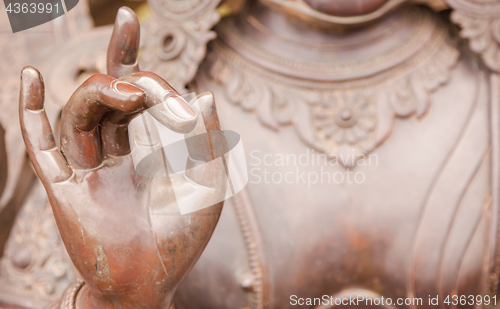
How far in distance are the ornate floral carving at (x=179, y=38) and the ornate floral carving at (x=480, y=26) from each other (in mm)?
450

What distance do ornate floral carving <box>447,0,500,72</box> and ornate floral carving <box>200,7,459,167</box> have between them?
0.06 meters

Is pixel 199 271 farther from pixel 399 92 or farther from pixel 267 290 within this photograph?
pixel 399 92

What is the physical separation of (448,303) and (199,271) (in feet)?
1.48

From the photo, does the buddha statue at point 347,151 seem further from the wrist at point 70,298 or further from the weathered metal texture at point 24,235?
the wrist at point 70,298

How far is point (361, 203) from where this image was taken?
0.81 metres

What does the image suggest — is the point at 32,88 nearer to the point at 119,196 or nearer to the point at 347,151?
the point at 119,196

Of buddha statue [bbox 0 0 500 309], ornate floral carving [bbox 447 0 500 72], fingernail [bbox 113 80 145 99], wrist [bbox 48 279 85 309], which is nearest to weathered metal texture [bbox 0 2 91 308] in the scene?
buddha statue [bbox 0 0 500 309]

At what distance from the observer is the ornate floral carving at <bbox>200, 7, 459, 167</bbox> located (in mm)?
829

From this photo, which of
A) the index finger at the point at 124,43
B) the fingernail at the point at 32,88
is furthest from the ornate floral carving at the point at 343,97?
the fingernail at the point at 32,88

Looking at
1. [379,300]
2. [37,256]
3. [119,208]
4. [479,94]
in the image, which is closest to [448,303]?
[379,300]

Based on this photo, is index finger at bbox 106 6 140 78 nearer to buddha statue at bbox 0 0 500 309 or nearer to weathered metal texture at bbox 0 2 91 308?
buddha statue at bbox 0 0 500 309

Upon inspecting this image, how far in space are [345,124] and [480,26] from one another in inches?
12.1

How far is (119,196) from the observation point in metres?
0.54

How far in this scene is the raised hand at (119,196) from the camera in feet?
1.67
